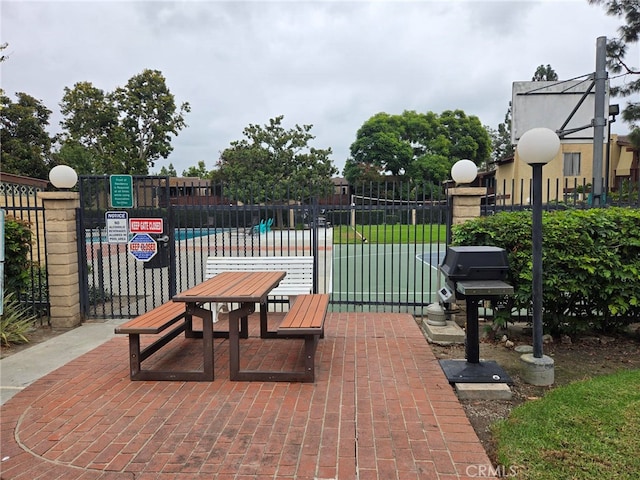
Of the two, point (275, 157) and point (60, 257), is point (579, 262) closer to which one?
point (60, 257)

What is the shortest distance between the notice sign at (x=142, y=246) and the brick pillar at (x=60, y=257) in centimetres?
89

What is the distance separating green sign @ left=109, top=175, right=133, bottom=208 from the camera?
6.38 meters

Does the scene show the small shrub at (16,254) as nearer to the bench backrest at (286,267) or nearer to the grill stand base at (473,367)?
A: the bench backrest at (286,267)

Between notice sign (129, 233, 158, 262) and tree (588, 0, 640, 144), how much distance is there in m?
15.9

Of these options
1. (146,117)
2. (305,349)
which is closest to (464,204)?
(305,349)

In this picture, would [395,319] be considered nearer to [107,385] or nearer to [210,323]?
[210,323]

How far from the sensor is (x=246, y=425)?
3283 mm

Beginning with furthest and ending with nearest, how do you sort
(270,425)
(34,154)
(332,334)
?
(34,154) → (332,334) → (270,425)

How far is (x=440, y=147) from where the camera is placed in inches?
1864

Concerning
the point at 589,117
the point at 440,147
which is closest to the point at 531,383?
the point at 589,117

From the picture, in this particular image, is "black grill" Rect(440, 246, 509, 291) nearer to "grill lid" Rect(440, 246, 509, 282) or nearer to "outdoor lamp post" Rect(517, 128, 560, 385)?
"grill lid" Rect(440, 246, 509, 282)

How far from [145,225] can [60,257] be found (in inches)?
50.5

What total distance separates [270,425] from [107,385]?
185 centimetres

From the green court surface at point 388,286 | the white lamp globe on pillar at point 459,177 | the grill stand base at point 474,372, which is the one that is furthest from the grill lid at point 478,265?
the white lamp globe on pillar at point 459,177
